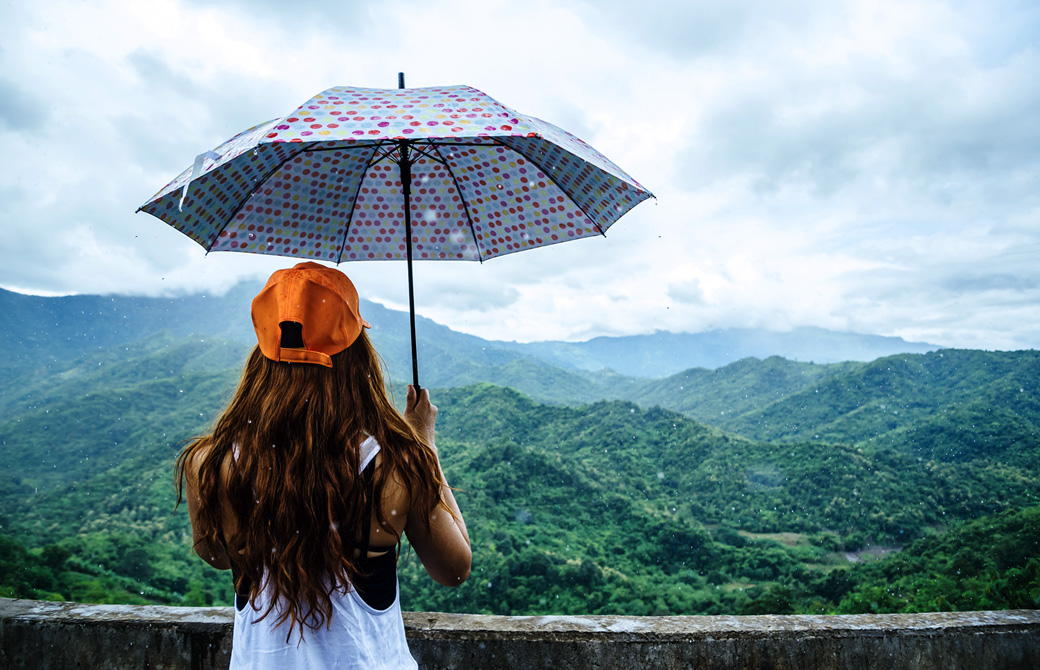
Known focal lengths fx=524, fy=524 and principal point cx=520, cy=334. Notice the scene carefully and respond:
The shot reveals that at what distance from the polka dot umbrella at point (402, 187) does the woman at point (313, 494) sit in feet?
1.65

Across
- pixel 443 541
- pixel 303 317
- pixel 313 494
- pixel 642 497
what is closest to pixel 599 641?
pixel 443 541

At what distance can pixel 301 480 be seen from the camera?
895 millimetres

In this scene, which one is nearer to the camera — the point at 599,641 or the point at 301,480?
the point at 301,480

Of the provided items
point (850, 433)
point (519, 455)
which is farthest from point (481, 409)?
point (850, 433)

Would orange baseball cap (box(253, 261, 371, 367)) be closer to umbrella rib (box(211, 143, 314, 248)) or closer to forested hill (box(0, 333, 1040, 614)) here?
umbrella rib (box(211, 143, 314, 248))

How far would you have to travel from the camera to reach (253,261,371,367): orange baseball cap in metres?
0.94

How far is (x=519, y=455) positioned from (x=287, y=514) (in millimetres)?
25099

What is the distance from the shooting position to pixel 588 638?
1827 mm

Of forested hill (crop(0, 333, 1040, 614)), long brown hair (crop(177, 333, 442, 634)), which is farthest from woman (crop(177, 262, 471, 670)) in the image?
forested hill (crop(0, 333, 1040, 614))

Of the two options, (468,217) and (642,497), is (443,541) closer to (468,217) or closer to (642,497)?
(468,217)

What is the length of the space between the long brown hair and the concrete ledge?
1122mm

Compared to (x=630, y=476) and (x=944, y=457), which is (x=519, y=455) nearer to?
(x=630, y=476)

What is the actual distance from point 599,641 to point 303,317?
156cm

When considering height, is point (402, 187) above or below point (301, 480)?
above
